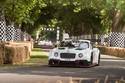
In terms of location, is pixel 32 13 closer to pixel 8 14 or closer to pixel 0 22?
pixel 8 14

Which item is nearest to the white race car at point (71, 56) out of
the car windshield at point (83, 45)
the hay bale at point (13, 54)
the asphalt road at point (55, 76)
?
the car windshield at point (83, 45)

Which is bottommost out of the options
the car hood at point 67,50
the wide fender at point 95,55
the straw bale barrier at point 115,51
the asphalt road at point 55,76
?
the straw bale barrier at point 115,51

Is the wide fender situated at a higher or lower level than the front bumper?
higher

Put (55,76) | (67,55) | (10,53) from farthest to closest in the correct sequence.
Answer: (10,53), (67,55), (55,76)

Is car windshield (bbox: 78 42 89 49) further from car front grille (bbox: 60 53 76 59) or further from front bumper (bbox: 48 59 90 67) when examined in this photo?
car front grille (bbox: 60 53 76 59)

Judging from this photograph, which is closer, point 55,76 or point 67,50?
point 55,76

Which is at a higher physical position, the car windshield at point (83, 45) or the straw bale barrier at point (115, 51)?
the car windshield at point (83, 45)

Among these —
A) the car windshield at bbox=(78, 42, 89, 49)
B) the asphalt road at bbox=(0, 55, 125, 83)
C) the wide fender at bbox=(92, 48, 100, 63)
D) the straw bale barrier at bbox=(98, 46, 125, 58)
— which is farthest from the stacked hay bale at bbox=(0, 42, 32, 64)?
the straw bale barrier at bbox=(98, 46, 125, 58)

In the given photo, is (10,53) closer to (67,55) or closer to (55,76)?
(67,55)

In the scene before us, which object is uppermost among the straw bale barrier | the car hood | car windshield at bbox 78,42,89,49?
car windshield at bbox 78,42,89,49

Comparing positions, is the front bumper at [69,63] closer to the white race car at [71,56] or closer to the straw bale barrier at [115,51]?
the white race car at [71,56]

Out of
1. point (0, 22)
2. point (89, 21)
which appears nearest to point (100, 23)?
point (89, 21)

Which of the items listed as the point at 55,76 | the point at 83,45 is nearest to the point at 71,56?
the point at 83,45

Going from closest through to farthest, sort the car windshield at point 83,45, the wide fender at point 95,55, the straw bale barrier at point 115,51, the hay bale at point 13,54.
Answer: the hay bale at point 13,54 < the car windshield at point 83,45 < the wide fender at point 95,55 < the straw bale barrier at point 115,51
